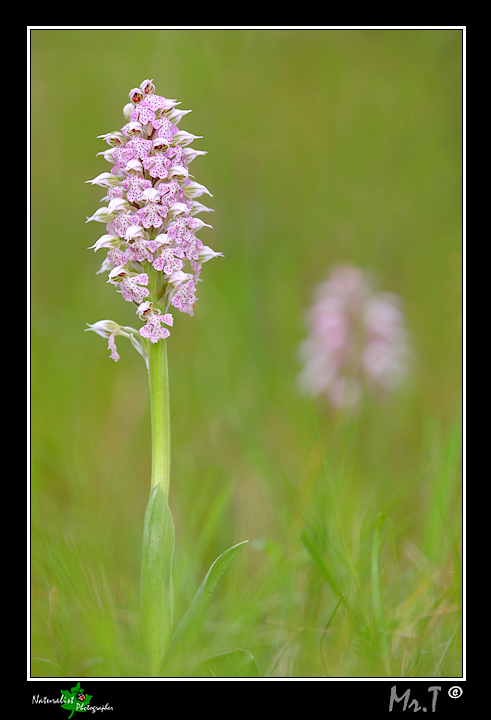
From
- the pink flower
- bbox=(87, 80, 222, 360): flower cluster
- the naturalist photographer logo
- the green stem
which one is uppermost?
bbox=(87, 80, 222, 360): flower cluster

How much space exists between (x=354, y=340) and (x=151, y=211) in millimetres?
3277

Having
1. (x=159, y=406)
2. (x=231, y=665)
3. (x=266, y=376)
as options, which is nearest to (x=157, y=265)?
(x=159, y=406)

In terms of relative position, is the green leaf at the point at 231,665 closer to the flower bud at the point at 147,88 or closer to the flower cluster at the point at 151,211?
the flower cluster at the point at 151,211

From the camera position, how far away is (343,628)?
2.26 m

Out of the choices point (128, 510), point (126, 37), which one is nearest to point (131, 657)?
point (128, 510)

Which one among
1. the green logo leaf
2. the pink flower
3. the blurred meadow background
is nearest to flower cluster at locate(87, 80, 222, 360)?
the pink flower

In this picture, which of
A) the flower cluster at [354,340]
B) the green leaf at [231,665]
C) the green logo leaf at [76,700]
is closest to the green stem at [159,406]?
the green leaf at [231,665]

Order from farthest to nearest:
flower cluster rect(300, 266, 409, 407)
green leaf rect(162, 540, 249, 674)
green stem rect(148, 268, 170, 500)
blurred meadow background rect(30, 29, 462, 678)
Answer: flower cluster rect(300, 266, 409, 407) < blurred meadow background rect(30, 29, 462, 678) < green stem rect(148, 268, 170, 500) < green leaf rect(162, 540, 249, 674)

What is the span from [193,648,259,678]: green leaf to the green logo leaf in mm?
456

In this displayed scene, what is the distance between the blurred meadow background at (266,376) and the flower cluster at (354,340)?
0.22 metres

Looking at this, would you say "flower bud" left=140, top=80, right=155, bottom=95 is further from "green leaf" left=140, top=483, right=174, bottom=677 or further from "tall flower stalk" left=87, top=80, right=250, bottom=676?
"green leaf" left=140, top=483, right=174, bottom=677

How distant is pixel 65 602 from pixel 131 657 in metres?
0.35

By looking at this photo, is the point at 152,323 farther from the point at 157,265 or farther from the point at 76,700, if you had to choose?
the point at 76,700

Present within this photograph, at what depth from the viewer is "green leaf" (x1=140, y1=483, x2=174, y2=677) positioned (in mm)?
2125
